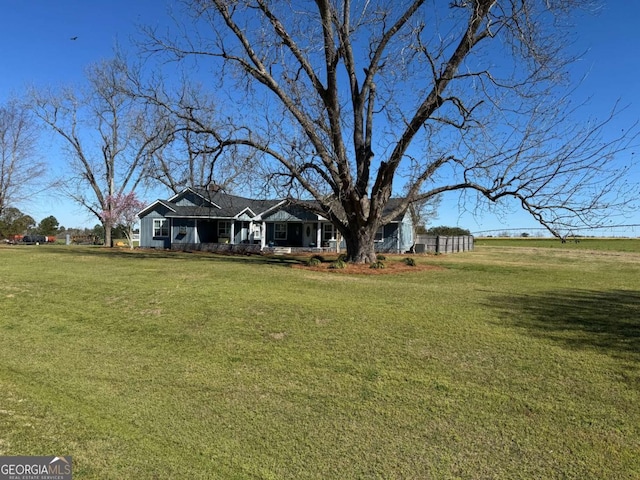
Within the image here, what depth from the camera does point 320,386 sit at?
4730 millimetres

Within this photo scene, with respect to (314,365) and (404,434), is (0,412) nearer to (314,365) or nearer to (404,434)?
(314,365)

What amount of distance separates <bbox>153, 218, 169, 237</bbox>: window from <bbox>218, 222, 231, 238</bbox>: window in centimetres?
421

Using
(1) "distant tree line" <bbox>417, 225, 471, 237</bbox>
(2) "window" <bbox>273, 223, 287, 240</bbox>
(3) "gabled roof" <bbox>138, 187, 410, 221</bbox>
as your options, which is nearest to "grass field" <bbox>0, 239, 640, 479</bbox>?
(3) "gabled roof" <bbox>138, 187, 410, 221</bbox>

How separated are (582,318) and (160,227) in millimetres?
32559

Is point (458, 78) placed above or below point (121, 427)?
above

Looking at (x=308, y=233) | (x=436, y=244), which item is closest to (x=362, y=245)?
(x=308, y=233)

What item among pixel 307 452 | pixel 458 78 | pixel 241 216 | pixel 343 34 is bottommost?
pixel 307 452

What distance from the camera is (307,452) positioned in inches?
135

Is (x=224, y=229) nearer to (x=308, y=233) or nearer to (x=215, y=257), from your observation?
(x=308, y=233)

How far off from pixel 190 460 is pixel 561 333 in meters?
5.47

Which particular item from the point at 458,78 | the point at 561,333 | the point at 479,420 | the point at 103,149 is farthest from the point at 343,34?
the point at 103,149

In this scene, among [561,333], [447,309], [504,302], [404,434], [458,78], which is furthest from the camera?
[458,78]

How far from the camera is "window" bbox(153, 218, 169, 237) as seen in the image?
3500cm

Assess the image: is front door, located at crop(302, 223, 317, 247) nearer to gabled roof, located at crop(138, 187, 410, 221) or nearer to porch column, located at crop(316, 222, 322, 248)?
porch column, located at crop(316, 222, 322, 248)
